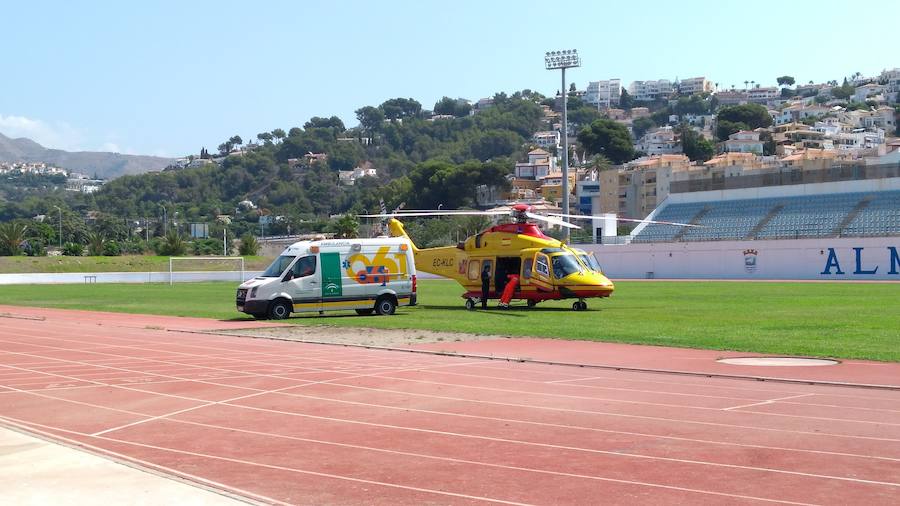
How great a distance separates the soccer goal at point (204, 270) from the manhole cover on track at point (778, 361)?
206ft

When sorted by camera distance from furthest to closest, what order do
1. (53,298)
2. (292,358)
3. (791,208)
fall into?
1. (791,208)
2. (53,298)
3. (292,358)

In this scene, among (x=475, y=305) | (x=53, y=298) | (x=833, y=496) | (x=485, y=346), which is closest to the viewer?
(x=833, y=496)

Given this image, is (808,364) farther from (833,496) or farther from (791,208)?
(791,208)

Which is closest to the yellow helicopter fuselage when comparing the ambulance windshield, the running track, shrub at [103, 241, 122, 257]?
the ambulance windshield

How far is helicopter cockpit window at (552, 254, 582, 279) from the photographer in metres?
32.5

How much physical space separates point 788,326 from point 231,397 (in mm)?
15034

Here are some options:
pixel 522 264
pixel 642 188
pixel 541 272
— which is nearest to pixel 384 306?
pixel 522 264

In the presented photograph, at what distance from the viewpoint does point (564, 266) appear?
107 ft

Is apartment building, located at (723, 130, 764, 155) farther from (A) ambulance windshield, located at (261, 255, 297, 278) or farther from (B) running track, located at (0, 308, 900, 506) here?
(B) running track, located at (0, 308, 900, 506)

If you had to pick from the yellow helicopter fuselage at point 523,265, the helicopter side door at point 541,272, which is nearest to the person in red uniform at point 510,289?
the yellow helicopter fuselage at point 523,265

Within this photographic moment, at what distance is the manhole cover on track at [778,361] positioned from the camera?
54.9 ft

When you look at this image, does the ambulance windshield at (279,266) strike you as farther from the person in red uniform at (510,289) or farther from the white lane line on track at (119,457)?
the white lane line on track at (119,457)

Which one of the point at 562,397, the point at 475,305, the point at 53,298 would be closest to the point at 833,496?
the point at 562,397

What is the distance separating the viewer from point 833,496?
802 cm
